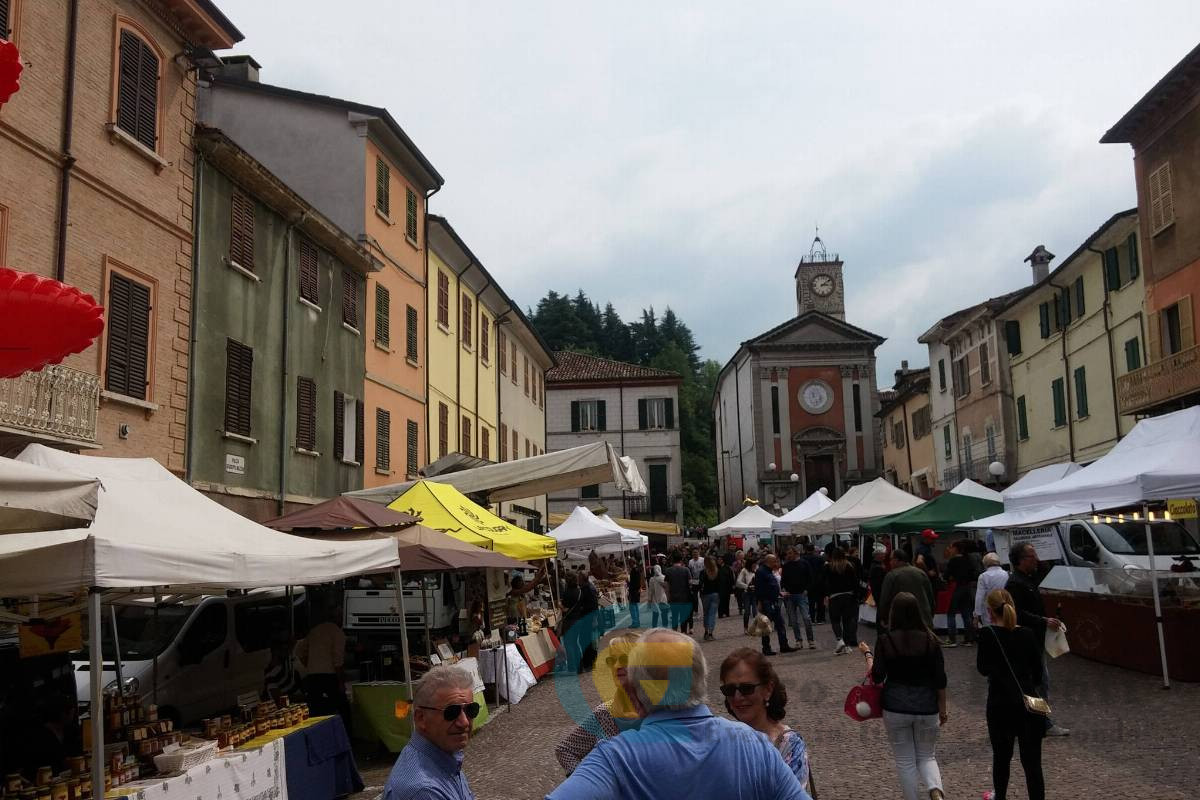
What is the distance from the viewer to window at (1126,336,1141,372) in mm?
28281

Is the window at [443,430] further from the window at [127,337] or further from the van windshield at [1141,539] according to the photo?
the van windshield at [1141,539]

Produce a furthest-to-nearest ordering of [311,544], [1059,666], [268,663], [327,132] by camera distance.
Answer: [327,132], [1059,666], [268,663], [311,544]

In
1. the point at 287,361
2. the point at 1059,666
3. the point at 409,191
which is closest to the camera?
the point at 1059,666

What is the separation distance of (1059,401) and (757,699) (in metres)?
33.4

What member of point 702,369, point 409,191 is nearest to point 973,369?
point 409,191

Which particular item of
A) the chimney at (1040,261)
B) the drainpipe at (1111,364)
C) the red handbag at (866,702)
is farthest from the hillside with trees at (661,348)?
the red handbag at (866,702)

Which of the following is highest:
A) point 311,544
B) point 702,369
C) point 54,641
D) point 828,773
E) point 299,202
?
point 702,369

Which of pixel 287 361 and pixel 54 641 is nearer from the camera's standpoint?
pixel 54 641

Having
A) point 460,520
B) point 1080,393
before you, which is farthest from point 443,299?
point 1080,393

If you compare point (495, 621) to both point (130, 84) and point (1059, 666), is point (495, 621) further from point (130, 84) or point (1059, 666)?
point (130, 84)

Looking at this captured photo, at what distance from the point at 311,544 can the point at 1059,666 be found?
10.8 meters

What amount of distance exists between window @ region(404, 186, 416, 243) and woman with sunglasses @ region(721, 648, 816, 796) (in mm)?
23533

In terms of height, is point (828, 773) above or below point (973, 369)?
below

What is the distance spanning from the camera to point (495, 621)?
17.6 metres
